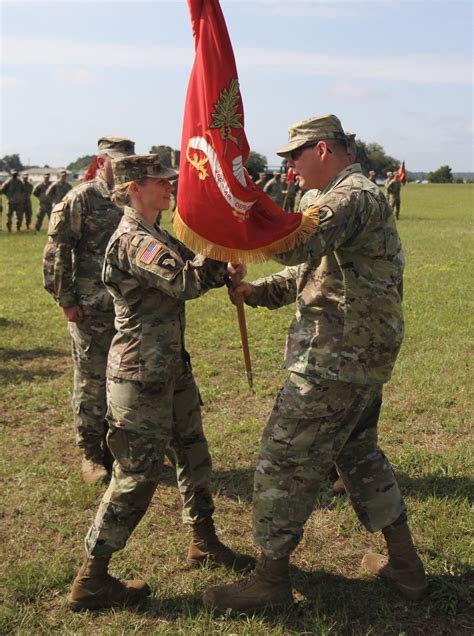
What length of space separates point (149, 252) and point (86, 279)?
2.02 m

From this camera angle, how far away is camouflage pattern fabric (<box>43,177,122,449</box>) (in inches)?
194

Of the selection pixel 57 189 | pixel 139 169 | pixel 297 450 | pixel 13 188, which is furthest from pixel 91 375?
pixel 57 189

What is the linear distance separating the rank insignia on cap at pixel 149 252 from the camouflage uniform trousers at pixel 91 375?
1.88 m

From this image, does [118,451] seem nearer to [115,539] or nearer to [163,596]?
[115,539]

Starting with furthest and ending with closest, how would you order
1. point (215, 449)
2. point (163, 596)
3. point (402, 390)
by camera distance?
1. point (402, 390)
2. point (215, 449)
3. point (163, 596)

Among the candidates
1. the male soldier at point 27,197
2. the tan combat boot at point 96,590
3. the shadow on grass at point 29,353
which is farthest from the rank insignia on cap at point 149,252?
the male soldier at point 27,197

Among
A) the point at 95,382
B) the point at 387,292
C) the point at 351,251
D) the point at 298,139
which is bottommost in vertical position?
the point at 95,382

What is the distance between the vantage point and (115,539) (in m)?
3.37

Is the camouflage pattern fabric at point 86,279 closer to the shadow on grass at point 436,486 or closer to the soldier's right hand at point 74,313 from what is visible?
the soldier's right hand at point 74,313

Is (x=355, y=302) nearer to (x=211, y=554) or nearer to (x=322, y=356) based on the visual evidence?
(x=322, y=356)

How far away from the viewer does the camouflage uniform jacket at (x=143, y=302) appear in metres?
3.17

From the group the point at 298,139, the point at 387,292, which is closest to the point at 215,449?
the point at 387,292

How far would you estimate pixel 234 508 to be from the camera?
14.8ft

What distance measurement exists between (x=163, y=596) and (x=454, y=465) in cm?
251
